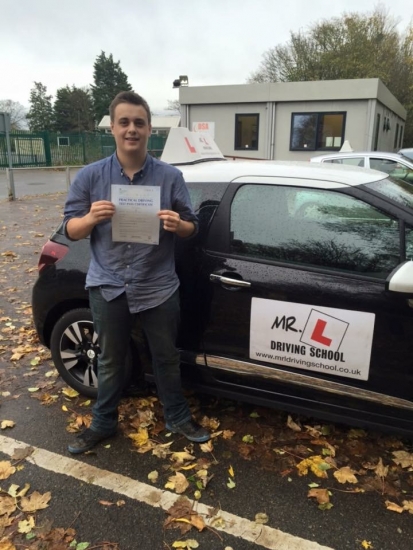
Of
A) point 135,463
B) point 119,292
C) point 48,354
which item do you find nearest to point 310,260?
point 119,292

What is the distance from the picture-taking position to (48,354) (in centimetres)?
417

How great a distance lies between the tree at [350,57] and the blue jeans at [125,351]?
35999 millimetres

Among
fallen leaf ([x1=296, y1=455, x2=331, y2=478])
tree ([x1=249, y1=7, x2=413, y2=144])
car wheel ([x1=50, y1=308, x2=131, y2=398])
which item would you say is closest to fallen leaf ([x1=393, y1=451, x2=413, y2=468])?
fallen leaf ([x1=296, y1=455, x2=331, y2=478])

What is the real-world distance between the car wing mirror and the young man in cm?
104

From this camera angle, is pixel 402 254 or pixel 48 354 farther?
pixel 48 354

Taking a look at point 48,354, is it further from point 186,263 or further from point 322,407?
point 322,407

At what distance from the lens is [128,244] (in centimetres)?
247

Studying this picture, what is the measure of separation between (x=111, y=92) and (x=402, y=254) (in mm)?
74615

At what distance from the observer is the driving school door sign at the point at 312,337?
8.07ft

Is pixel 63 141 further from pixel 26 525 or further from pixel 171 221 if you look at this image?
pixel 26 525

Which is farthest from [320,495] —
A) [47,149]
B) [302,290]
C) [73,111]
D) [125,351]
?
[73,111]

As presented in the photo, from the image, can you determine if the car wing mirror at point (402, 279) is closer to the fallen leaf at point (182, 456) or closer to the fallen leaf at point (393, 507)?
the fallen leaf at point (393, 507)

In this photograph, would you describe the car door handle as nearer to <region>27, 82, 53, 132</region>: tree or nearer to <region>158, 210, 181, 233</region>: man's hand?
<region>158, 210, 181, 233</region>: man's hand

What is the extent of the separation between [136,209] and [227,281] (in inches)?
27.4
